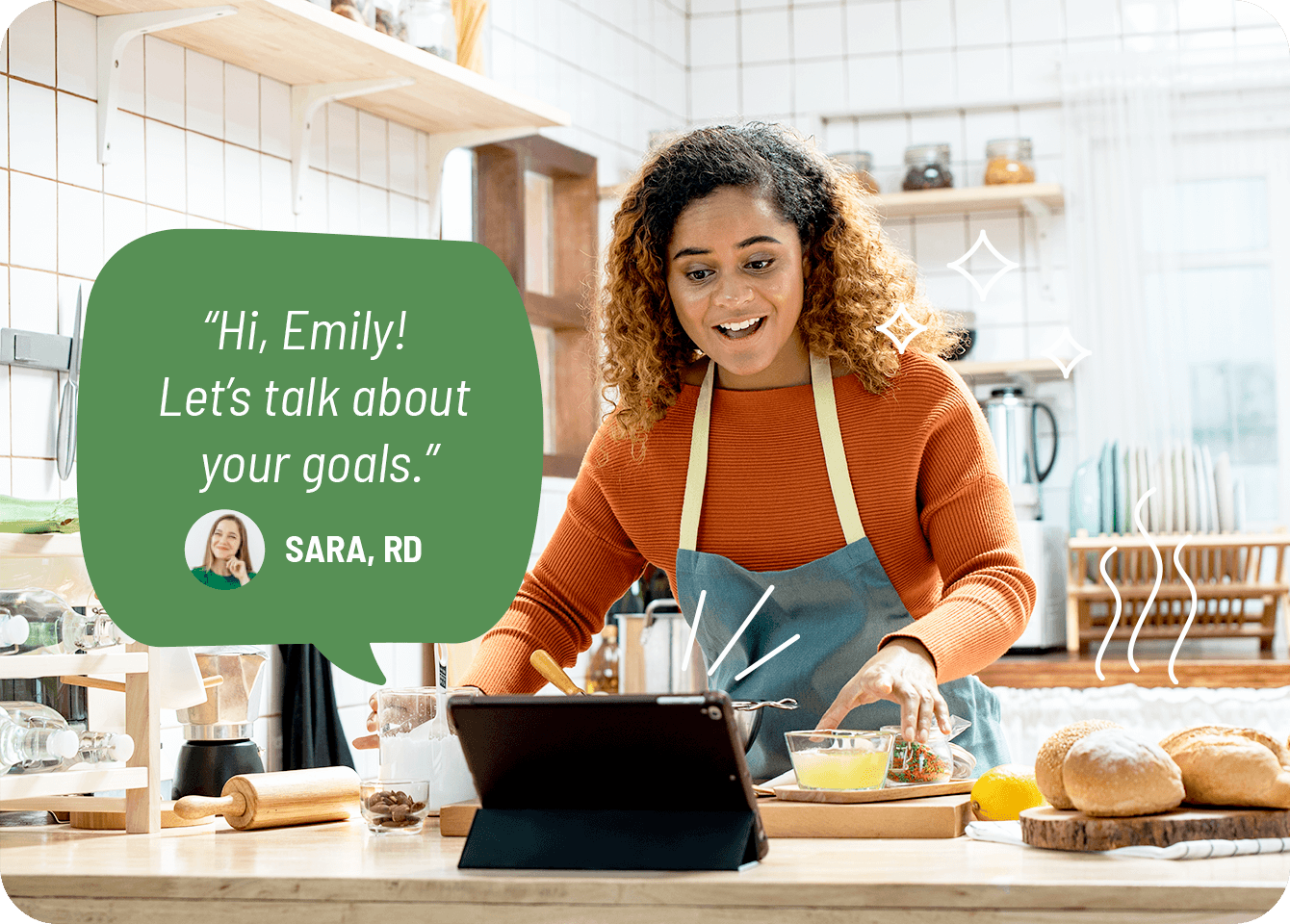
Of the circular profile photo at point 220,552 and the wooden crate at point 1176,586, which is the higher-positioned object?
the circular profile photo at point 220,552

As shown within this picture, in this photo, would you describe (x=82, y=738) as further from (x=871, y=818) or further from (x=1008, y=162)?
(x=1008, y=162)

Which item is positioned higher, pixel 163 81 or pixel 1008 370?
pixel 163 81

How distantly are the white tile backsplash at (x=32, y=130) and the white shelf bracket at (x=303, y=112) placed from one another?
53cm

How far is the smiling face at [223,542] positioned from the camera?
1.58m

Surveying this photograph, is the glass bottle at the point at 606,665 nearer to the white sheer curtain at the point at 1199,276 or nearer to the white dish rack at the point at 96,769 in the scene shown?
the white sheer curtain at the point at 1199,276

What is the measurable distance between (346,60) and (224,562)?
3.33 ft

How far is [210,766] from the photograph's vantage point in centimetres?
164

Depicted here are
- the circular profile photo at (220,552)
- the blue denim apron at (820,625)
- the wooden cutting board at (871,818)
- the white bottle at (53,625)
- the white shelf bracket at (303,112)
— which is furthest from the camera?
the white shelf bracket at (303,112)

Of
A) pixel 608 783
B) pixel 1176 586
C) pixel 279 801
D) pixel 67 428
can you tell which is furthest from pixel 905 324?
pixel 1176 586

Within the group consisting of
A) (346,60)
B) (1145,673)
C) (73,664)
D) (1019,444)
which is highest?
(346,60)

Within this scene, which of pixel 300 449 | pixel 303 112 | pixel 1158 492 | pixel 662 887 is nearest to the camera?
pixel 662 887

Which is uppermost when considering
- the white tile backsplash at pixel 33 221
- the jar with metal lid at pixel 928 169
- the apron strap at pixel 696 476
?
the jar with metal lid at pixel 928 169

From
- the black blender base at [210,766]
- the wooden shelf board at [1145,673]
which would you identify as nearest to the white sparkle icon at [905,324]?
the black blender base at [210,766]

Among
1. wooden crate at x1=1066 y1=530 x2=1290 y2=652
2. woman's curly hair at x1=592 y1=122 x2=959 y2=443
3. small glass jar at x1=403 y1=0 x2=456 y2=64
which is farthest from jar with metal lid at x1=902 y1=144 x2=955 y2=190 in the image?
woman's curly hair at x1=592 y1=122 x2=959 y2=443
